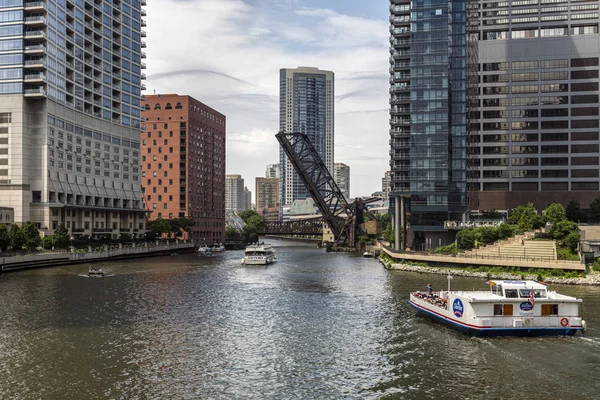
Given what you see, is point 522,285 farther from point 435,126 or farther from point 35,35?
point 35,35

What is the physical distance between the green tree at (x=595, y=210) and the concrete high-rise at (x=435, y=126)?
94.9 feet

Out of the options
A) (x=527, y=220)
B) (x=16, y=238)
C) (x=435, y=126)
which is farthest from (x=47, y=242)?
(x=527, y=220)

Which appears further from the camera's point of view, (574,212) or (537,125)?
(537,125)

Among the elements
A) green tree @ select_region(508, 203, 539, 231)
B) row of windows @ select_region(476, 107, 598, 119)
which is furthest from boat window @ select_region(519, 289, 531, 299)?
row of windows @ select_region(476, 107, 598, 119)

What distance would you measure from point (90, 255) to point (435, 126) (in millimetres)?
68293

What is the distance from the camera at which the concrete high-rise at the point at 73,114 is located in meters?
114

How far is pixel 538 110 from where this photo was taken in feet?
450

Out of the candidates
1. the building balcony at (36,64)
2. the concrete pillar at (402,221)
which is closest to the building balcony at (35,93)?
the building balcony at (36,64)

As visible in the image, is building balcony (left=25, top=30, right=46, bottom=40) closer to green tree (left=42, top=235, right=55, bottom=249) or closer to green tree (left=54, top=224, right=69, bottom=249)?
green tree (left=54, top=224, right=69, bottom=249)

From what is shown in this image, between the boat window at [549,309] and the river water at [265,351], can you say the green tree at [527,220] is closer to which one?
the river water at [265,351]

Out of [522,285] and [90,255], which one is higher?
[522,285]

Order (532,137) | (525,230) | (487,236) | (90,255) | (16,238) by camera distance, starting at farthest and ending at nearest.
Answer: (532,137) < (90,255) < (525,230) < (16,238) < (487,236)

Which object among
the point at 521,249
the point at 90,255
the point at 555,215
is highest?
the point at 555,215

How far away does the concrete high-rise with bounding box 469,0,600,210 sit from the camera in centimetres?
13400
